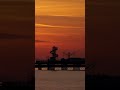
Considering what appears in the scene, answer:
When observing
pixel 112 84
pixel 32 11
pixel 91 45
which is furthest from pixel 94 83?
pixel 32 11

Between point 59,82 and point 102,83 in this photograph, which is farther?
point 59,82

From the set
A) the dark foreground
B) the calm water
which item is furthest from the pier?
the dark foreground

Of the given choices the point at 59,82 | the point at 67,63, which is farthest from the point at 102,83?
the point at 59,82

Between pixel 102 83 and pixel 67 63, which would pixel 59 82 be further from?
pixel 102 83

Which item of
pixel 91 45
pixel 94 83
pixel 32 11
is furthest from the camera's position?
pixel 94 83

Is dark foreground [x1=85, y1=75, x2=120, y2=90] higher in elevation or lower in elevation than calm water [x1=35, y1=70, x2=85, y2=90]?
higher

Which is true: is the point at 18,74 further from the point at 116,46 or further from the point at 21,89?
the point at 116,46

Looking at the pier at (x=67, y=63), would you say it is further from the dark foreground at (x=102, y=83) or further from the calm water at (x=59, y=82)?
the dark foreground at (x=102, y=83)

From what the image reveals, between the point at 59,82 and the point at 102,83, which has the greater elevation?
the point at 102,83

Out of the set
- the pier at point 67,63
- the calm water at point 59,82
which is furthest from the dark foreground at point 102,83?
the calm water at point 59,82

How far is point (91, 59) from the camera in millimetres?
11688

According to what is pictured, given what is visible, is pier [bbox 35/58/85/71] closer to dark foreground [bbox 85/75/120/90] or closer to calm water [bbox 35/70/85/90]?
calm water [bbox 35/70/85/90]

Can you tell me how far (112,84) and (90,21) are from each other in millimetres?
2359

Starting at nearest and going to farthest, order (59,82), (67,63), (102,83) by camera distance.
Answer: (102,83), (67,63), (59,82)
